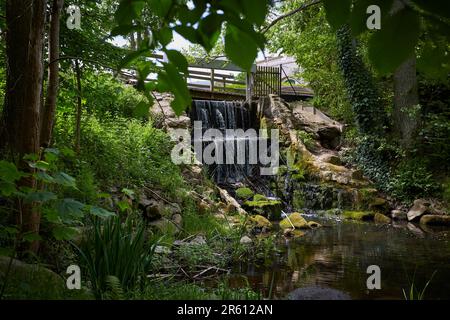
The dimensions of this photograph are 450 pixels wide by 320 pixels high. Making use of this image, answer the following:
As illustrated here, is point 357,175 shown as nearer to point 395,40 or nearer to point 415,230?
point 415,230

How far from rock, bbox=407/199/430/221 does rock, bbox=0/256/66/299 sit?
30.1 ft

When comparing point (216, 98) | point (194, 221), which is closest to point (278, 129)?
point (216, 98)

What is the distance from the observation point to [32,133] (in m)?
3.19

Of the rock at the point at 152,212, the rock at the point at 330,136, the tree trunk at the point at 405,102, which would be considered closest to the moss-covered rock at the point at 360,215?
the tree trunk at the point at 405,102

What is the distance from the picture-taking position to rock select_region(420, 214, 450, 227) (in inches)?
363

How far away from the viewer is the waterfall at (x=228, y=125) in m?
11.9

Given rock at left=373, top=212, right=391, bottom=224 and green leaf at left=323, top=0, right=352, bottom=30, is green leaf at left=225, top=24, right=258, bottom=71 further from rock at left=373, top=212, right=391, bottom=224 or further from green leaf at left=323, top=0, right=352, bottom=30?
rock at left=373, top=212, right=391, bottom=224

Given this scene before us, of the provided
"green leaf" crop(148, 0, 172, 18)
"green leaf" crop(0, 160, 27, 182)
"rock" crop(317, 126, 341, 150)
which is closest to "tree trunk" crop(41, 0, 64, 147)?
"green leaf" crop(0, 160, 27, 182)

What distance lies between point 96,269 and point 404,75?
11.3 metres

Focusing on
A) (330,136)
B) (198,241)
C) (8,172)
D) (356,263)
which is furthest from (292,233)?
(330,136)

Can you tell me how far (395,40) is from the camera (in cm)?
66

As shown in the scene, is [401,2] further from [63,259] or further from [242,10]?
[63,259]

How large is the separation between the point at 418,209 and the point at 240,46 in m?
10.4

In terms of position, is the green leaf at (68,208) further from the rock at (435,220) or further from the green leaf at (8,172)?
the rock at (435,220)
